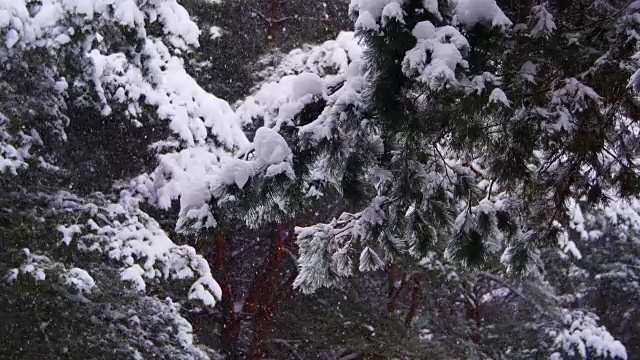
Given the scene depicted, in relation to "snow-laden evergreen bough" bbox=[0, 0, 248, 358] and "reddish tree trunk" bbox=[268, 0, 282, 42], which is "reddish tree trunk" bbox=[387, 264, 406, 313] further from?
"snow-laden evergreen bough" bbox=[0, 0, 248, 358]

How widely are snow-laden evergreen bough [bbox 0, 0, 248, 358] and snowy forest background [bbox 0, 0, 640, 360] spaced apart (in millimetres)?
21

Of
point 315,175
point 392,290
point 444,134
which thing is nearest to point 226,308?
point 392,290

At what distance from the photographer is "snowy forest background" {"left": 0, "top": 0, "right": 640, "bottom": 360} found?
2.73 m

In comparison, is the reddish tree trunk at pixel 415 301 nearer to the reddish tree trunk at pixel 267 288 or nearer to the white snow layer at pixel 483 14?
the reddish tree trunk at pixel 267 288

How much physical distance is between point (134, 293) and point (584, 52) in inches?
185

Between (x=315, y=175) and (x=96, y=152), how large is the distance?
4593mm

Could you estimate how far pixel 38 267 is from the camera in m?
5.58

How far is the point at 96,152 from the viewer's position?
277 inches

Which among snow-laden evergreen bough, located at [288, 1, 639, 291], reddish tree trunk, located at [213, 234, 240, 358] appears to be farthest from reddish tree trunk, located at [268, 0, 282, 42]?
snow-laden evergreen bough, located at [288, 1, 639, 291]

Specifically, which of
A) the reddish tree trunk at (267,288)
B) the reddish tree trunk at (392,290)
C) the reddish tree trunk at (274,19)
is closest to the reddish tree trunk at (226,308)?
the reddish tree trunk at (267,288)

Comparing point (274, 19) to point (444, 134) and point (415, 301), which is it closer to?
point (415, 301)

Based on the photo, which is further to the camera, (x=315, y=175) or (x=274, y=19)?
(x=274, y=19)

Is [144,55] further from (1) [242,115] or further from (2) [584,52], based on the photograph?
(2) [584,52]

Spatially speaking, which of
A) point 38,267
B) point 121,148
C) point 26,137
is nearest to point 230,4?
point 121,148
